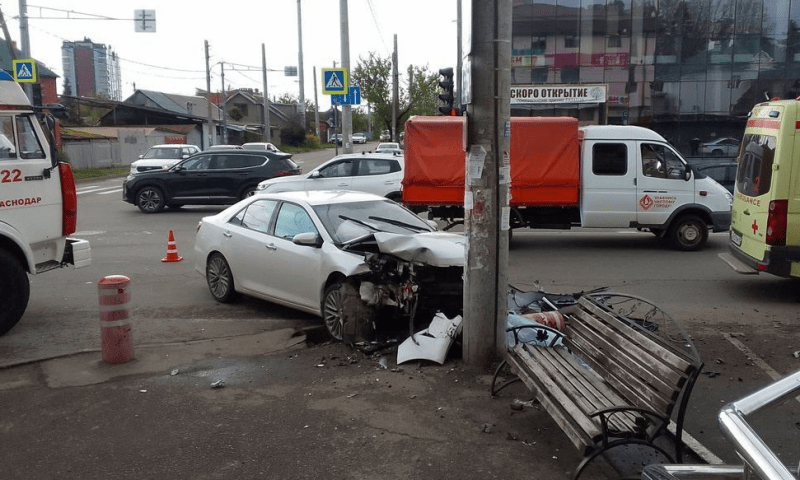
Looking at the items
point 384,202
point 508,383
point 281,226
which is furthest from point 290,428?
point 384,202

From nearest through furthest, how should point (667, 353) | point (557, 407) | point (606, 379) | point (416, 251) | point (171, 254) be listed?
1. point (667, 353)
2. point (557, 407)
3. point (606, 379)
4. point (416, 251)
5. point (171, 254)

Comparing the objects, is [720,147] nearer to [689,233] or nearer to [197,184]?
[689,233]

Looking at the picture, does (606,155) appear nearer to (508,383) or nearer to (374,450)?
(508,383)

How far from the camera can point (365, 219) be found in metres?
8.62

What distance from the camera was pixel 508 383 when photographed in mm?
5977

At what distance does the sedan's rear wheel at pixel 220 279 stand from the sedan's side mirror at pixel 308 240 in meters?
1.72

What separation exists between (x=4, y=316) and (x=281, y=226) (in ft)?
10.1

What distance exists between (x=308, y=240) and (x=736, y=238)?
6.15 metres

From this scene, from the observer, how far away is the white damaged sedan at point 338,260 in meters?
7.19

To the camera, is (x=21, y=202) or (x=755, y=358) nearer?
(x=755, y=358)

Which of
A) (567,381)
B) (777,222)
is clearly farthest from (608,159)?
(567,381)

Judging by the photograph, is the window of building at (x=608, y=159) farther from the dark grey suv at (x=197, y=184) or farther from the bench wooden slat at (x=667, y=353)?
the dark grey suv at (x=197, y=184)

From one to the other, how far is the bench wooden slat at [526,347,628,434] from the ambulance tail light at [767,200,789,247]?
4.80 m

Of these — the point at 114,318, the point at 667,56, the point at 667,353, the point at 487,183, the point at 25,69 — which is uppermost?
the point at 667,56
